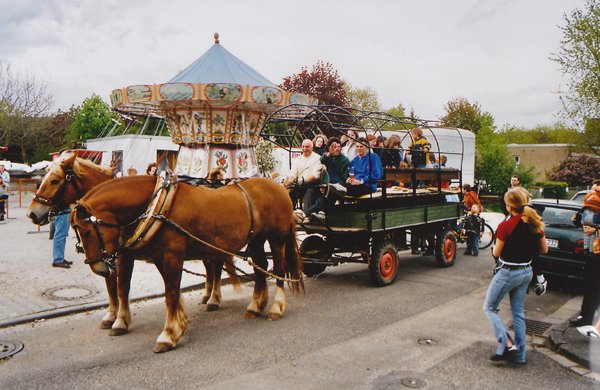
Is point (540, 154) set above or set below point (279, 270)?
above

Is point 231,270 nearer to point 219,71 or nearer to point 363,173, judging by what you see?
point 363,173

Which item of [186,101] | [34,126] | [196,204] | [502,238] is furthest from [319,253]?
[34,126]

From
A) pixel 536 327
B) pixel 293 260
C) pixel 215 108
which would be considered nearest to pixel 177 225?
pixel 293 260

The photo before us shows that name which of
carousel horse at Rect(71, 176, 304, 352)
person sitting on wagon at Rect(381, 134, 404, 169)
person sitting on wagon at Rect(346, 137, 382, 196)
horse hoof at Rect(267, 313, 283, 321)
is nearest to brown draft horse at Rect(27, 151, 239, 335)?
carousel horse at Rect(71, 176, 304, 352)

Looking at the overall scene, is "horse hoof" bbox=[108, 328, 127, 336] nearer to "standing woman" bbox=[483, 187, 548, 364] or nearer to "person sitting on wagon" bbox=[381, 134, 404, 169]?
"standing woman" bbox=[483, 187, 548, 364]

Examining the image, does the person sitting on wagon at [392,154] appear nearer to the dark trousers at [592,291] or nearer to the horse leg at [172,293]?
the dark trousers at [592,291]

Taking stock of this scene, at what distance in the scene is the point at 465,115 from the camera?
139ft

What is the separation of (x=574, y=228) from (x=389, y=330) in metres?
3.94

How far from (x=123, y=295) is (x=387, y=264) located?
4.28 meters

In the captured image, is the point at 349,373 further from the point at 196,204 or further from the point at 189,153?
the point at 189,153

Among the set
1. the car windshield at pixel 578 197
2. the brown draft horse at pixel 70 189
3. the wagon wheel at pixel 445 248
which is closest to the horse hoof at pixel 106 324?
the brown draft horse at pixel 70 189

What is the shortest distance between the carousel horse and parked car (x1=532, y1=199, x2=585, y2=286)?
4463 mm

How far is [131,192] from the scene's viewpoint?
5.21 m

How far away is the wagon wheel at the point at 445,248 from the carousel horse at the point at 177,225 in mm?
4369
